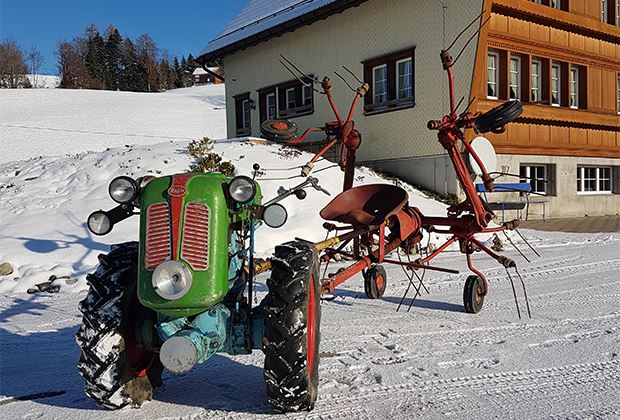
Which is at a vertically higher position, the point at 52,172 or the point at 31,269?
the point at 52,172

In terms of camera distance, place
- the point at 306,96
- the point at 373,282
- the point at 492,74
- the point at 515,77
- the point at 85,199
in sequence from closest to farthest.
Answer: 1. the point at 373,282
2. the point at 85,199
3. the point at 492,74
4. the point at 515,77
5. the point at 306,96

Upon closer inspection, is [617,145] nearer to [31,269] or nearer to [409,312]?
[409,312]

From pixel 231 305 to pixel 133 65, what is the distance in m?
90.1

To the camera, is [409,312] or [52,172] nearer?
[409,312]

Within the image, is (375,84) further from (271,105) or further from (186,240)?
(186,240)

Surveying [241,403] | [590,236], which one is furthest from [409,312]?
[590,236]

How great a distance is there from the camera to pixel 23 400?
10.4ft

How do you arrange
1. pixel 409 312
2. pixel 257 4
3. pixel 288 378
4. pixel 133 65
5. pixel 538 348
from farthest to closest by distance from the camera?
pixel 133 65 → pixel 257 4 → pixel 409 312 → pixel 538 348 → pixel 288 378

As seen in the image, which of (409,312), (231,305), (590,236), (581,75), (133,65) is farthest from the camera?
(133,65)

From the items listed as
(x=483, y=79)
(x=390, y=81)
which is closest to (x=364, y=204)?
(x=483, y=79)

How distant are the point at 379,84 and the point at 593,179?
722 cm

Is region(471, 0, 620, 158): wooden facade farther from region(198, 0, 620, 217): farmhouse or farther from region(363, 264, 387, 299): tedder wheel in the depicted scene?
region(363, 264, 387, 299): tedder wheel

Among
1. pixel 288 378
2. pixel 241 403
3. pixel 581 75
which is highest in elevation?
pixel 581 75

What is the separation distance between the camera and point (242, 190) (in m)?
2.76
